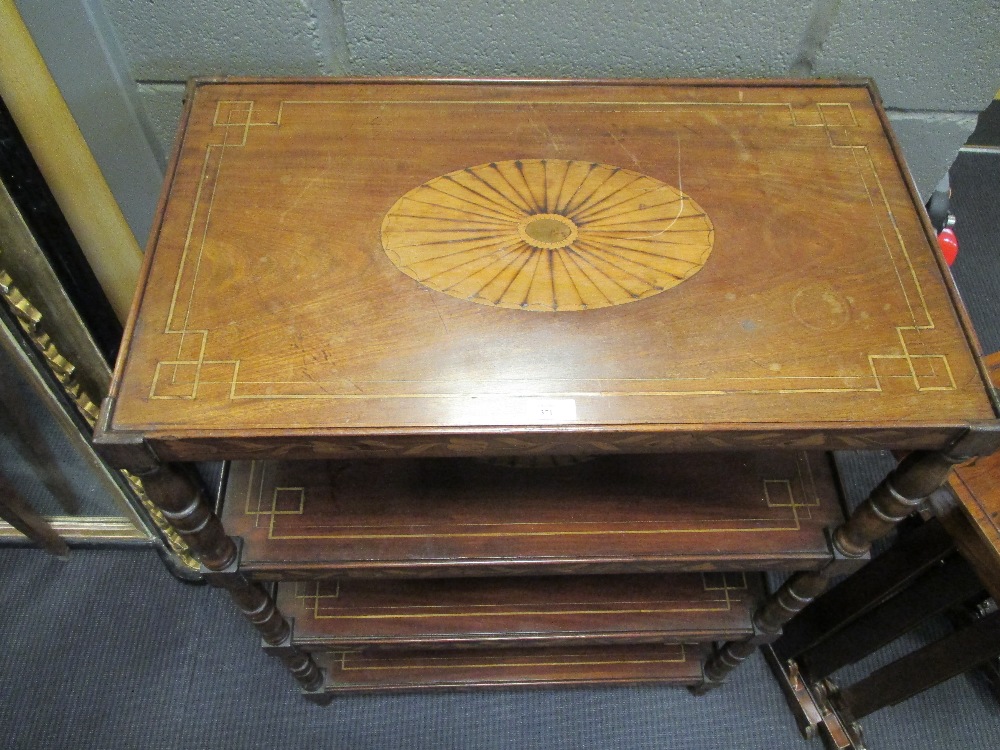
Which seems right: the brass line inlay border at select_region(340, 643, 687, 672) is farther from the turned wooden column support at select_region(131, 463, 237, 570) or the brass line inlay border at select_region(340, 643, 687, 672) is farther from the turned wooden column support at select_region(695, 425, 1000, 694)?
the turned wooden column support at select_region(131, 463, 237, 570)

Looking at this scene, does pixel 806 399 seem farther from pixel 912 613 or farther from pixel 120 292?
pixel 120 292

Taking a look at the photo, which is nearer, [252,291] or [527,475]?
[252,291]

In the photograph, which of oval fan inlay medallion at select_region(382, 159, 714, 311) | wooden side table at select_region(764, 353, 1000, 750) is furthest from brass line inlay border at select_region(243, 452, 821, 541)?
oval fan inlay medallion at select_region(382, 159, 714, 311)

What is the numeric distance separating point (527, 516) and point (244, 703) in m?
0.80

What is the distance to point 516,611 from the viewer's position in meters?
1.32

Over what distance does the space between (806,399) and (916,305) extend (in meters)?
0.20

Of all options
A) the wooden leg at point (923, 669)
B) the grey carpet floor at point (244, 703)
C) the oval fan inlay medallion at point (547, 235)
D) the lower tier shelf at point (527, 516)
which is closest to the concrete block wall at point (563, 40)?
the oval fan inlay medallion at point (547, 235)

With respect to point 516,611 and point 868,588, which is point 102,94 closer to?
point 516,611

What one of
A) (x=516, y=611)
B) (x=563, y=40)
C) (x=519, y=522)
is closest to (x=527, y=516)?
(x=519, y=522)

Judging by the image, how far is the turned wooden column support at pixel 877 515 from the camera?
895mm

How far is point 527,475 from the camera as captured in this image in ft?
3.79

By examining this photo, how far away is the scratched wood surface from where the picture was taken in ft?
2.82

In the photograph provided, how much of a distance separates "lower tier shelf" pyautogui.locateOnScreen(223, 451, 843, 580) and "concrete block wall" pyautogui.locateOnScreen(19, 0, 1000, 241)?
22.3 inches

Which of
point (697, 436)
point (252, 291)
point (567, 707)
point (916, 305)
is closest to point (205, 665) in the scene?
point (567, 707)
